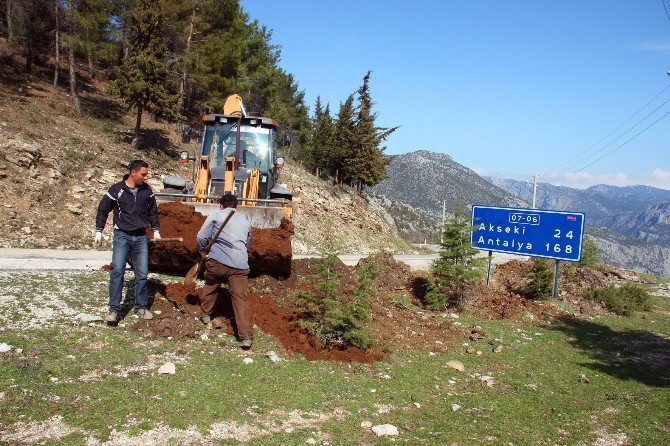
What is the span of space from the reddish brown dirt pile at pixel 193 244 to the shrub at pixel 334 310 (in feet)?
6.11

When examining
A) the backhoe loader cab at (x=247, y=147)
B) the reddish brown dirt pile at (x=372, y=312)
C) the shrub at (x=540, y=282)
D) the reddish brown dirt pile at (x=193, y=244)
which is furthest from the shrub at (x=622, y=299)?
the reddish brown dirt pile at (x=193, y=244)

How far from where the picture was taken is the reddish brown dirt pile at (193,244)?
9258 millimetres

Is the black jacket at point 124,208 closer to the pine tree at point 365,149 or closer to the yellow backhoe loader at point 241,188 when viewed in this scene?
the yellow backhoe loader at point 241,188

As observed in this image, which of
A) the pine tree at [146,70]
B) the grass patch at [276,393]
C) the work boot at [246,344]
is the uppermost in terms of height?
the pine tree at [146,70]

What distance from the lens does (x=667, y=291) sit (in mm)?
22250

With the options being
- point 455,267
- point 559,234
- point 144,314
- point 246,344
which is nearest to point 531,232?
point 559,234

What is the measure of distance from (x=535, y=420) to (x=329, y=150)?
4134 centimetres

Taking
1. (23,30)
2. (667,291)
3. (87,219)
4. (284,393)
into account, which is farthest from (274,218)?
(23,30)

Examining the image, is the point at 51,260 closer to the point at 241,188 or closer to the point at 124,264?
the point at 241,188

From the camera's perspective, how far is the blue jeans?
6891 millimetres

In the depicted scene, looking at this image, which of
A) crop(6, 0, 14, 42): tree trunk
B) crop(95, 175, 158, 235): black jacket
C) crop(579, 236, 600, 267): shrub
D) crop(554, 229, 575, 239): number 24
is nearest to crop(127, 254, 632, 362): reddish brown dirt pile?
crop(95, 175, 158, 235): black jacket

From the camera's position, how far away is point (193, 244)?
9.27 meters

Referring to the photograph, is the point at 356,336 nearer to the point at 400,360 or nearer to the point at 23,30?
the point at 400,360

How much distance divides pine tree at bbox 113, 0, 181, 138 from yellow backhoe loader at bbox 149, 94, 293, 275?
10735 millimetres
